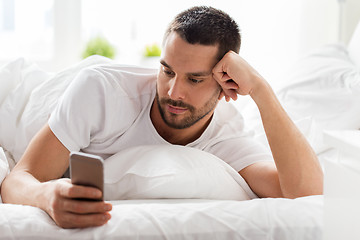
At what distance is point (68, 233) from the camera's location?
35.4 inches

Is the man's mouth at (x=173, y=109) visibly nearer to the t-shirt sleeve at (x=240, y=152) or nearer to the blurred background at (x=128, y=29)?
the t-shirt sleeve at (x=240, y=152)

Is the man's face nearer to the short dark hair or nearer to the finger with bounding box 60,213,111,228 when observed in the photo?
the short dark hair

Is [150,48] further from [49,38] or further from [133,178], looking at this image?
[133,178]

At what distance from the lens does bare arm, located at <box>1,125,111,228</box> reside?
35.6 inches

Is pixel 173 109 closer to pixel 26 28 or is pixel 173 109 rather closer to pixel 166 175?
pixel 166 175

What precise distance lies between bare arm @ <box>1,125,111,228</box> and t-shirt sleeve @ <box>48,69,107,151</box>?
3 cm

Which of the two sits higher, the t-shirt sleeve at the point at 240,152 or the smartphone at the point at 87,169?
the smartphone at the point at 87,169

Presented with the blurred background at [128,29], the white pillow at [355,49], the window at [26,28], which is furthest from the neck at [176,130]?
the window at [26,28]

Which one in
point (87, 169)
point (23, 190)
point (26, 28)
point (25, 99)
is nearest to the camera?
point (87, 169)

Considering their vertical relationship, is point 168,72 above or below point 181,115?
above

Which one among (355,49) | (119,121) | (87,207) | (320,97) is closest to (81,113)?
(119,121)

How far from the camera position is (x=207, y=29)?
1.38 metres

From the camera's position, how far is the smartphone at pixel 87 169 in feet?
2.76

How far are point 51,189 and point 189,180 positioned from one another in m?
0.33
